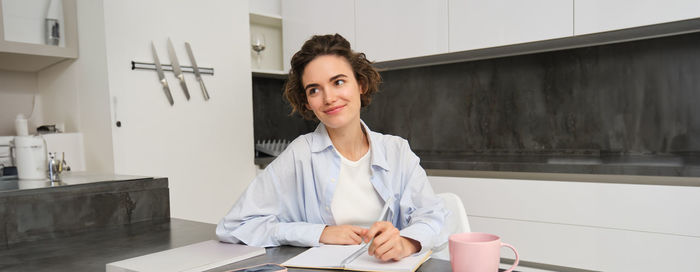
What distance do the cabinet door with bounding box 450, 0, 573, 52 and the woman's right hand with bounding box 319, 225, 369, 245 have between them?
1.45 metres

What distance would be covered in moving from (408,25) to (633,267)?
140cm

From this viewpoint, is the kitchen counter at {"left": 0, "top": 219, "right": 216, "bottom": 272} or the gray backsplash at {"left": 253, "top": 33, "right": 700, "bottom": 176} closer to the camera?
the kitchen counter at {"left": 0, "top": 219, "right": 216, "bottom": 272}

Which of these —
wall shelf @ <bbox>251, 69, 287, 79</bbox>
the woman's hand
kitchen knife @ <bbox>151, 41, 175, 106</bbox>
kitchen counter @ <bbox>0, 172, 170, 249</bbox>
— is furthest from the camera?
wall shelf @ <bbox>251, 69, 287, 79</bbox>

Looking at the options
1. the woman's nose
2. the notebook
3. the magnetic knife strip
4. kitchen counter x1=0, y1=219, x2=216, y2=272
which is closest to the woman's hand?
the notebook

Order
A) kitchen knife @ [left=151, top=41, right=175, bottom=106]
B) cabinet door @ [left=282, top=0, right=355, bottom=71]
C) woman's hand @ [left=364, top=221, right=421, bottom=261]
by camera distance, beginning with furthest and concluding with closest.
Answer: cabinet door @ [left=282, top=0, right=355, bottom=71], kitchen knife @ [left=151, top=41, right=175, bottom=106], woman's hand @ [left=364, top=221, right=421, bottom=261]

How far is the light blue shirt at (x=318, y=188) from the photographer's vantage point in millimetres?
994

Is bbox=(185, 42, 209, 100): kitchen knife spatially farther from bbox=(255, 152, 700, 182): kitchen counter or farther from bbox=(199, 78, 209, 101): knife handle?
bbox=(255, 152, 700, 182): kitchen counter

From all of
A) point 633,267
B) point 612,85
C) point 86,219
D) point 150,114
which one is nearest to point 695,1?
point 612,85

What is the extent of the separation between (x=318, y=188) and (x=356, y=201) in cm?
9

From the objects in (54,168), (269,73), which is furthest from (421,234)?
(269,73)

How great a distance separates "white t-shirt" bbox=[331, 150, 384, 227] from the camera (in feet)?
3.66

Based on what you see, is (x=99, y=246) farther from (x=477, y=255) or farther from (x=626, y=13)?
(x=626, y=13)

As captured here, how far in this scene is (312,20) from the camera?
2725 millimetres

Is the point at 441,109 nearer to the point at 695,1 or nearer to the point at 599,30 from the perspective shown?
the point at 599,30
